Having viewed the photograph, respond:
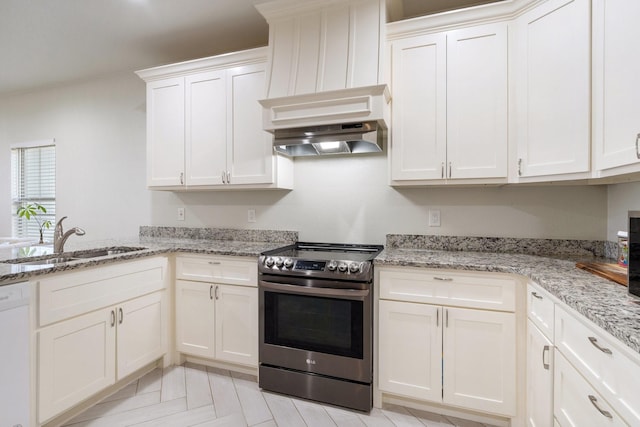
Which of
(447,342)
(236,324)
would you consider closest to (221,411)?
(236,324)

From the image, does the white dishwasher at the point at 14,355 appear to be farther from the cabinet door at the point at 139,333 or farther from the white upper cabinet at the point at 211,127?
the white upper cabinet at the point at 211,127

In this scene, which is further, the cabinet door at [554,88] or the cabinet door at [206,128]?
the cabinet door at [206,128]

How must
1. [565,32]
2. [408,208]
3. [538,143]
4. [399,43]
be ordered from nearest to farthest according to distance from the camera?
[565,32]
[538,143]
[399,43]
[408,208]

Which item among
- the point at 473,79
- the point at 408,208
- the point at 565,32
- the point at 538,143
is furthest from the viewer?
the point at 408,208

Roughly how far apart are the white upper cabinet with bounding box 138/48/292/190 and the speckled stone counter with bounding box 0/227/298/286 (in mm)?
485

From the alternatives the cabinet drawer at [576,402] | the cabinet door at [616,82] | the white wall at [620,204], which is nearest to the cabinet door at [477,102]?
the cabinet door at [616,82]

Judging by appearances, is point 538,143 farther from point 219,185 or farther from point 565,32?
point 219,185

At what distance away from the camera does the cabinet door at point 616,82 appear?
4.18 feet

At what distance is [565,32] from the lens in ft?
5.58

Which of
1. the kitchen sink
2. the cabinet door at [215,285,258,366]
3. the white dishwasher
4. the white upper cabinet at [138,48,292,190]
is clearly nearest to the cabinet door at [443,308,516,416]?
the cabinet door at [215,285,258,366]

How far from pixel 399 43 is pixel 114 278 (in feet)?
7.82

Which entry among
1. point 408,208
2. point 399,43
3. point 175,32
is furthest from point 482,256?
point 175,32

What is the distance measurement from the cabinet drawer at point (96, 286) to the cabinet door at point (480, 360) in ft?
6.53

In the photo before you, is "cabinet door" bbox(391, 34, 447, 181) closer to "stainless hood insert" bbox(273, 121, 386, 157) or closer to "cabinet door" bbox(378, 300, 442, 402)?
"stainless hood insert" bbox(273, 121, 386, 157)
